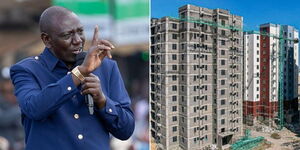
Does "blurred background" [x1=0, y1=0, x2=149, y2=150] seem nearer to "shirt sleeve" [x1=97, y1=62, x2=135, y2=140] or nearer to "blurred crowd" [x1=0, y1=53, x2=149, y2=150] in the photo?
"blurred crowd" [x1=0, y1=53, x2=149, y2=150]

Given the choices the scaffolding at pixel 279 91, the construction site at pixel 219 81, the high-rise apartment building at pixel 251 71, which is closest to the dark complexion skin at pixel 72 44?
the construction site at pixel 219 81

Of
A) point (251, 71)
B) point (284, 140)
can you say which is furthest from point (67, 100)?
point (284, 140)

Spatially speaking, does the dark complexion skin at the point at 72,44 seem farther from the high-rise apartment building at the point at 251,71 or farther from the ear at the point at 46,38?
the high-rise apartment building at the point at 251,71

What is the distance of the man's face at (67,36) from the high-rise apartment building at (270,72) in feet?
6.79

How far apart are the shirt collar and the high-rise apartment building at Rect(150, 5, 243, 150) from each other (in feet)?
5.63

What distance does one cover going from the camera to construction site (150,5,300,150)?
2438mm

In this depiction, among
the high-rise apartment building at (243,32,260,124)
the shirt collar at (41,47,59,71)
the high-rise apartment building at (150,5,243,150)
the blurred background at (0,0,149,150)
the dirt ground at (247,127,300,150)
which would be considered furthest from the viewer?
the dirt ground at (247,127,300,150)

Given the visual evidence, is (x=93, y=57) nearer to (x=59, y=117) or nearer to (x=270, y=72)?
(x=59, y=117)

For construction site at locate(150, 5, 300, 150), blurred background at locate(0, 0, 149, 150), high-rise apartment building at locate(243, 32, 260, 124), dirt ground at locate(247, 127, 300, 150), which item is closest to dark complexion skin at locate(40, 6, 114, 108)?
blurred background at locate(0, 0, 149, 150)

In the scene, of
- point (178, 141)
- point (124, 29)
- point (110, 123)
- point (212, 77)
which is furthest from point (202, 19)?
point (110, 123)

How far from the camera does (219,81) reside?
2514 millimetres

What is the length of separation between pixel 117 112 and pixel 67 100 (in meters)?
0.13

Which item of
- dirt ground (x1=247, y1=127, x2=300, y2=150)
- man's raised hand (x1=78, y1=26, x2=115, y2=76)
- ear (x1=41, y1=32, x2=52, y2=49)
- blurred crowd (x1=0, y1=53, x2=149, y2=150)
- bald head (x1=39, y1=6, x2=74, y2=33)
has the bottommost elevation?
dirt ground (x1=247, y1=127, x2=300, y2=150)

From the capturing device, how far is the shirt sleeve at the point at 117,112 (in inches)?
27.8
